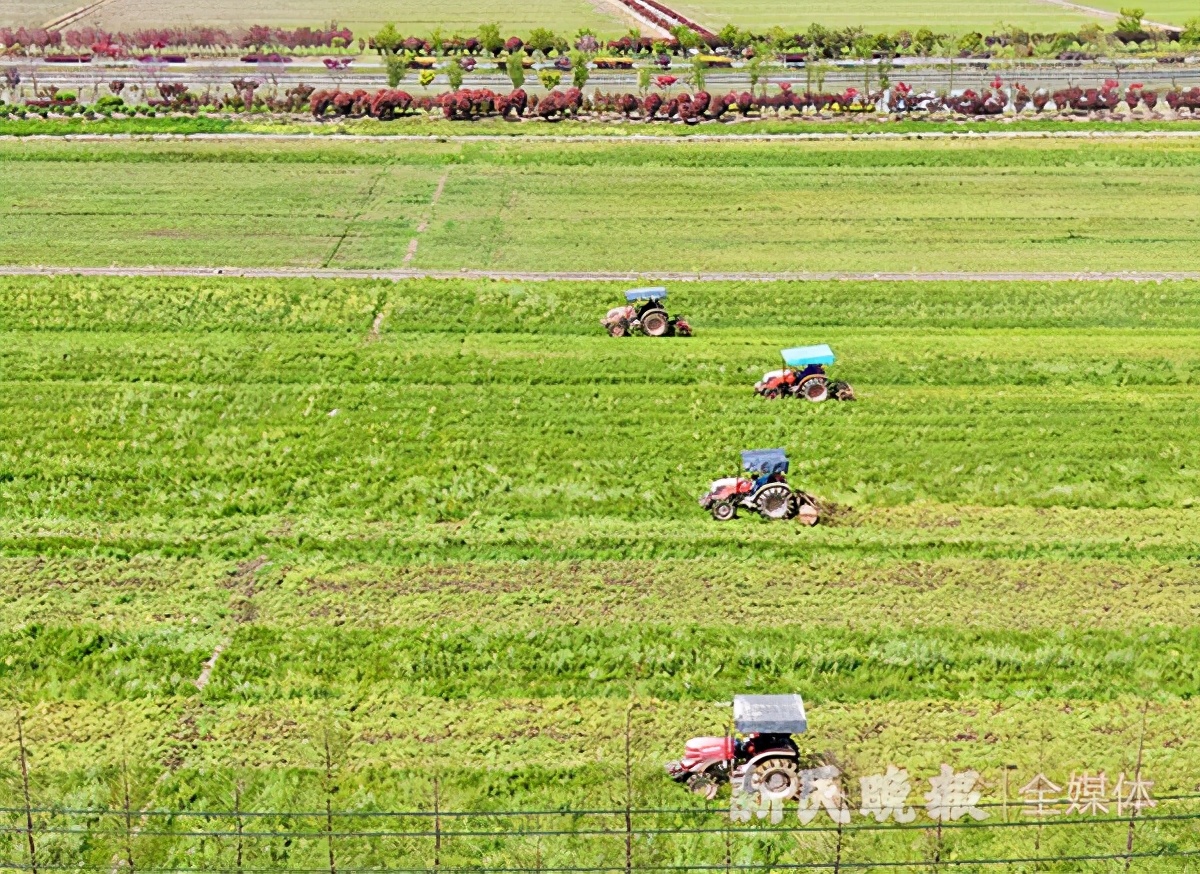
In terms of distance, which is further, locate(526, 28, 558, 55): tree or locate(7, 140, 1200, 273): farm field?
locate(526, 28, 558, 55): tree

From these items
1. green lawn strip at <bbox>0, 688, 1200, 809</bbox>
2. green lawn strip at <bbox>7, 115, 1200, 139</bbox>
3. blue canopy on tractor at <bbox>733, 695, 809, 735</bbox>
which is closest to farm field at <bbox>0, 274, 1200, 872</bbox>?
green lawn strip at <bbox>0, 688, 1200, 809</bbox>

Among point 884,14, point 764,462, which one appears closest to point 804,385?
point 764,462

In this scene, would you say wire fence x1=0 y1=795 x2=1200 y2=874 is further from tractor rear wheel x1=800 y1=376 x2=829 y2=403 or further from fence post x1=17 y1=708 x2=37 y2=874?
tractor rear wheel x1=800 y1=376 x2=829 y2=403

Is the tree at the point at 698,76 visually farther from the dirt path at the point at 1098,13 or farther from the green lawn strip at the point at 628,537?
the green lawn strip at the point at 628,537

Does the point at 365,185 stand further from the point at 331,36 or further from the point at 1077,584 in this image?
the point at 331,36

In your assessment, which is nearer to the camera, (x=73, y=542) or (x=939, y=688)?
(x=939, y=688)

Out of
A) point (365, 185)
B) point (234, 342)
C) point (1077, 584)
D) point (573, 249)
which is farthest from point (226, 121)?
point (1077, 584)
